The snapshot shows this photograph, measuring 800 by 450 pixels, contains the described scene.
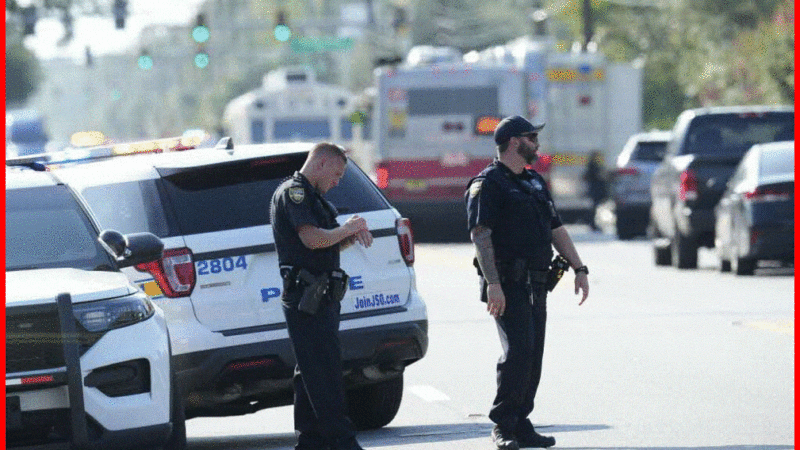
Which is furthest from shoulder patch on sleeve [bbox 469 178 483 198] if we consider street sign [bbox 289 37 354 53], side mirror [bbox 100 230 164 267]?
street sign [bbox 289 37 354 53]

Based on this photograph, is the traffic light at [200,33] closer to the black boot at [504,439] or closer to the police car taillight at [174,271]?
the police car taillight at [174,271]

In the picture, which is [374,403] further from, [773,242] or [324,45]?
[324,45]

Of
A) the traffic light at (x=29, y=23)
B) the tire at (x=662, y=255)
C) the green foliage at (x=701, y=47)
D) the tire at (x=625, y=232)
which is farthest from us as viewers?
the green foliage at (x=701, y=47)

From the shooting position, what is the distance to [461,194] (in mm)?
33500

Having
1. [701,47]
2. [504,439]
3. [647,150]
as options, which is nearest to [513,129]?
[504,439]

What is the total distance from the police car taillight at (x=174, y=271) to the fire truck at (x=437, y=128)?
75.0 feet

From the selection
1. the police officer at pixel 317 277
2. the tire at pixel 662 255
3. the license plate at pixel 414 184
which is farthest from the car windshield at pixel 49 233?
the license plate at pixel 414 184

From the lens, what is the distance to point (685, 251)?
1020 inches

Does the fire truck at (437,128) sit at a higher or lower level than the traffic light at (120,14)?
lower

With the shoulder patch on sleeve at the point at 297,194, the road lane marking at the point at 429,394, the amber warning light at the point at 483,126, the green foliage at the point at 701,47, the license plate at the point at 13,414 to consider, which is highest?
the shoulder patch on sleeve at the point at 297,194

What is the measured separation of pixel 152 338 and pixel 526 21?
115 meters

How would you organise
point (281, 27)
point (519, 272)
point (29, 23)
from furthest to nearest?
point (281, 27) < point (29, 23) < point (519, 272)

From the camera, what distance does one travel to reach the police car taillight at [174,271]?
10672 mm

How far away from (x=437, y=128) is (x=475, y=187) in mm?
23960
